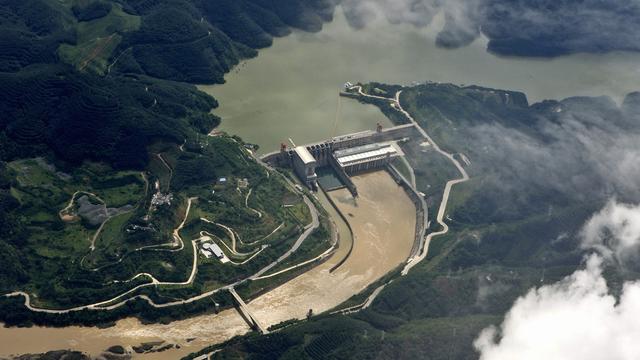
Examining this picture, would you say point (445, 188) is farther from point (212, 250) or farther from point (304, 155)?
point (212, 250)

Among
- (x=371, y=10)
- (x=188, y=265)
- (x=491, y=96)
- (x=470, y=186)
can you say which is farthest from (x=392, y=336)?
(x=371, y=10)

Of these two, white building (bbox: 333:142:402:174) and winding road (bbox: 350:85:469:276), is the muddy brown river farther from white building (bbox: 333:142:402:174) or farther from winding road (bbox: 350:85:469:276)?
winding road (bbox: 350:85:469:276)

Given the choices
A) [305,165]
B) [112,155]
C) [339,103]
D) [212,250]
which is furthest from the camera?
[339,103]

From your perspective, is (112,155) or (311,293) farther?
(112,155)

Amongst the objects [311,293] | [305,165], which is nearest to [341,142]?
[305,165]

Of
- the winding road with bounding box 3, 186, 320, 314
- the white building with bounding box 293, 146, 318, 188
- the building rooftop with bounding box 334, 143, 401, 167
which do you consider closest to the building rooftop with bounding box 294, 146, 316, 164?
the white building with bounding box 293, 146, 318, 188

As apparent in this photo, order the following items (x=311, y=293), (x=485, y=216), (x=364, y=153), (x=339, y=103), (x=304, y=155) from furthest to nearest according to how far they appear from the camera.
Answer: (x=339, y=103) < (x=364, y=153) < (x=304, y=155) < (x=485, y=216) < (x=311, y=293)
